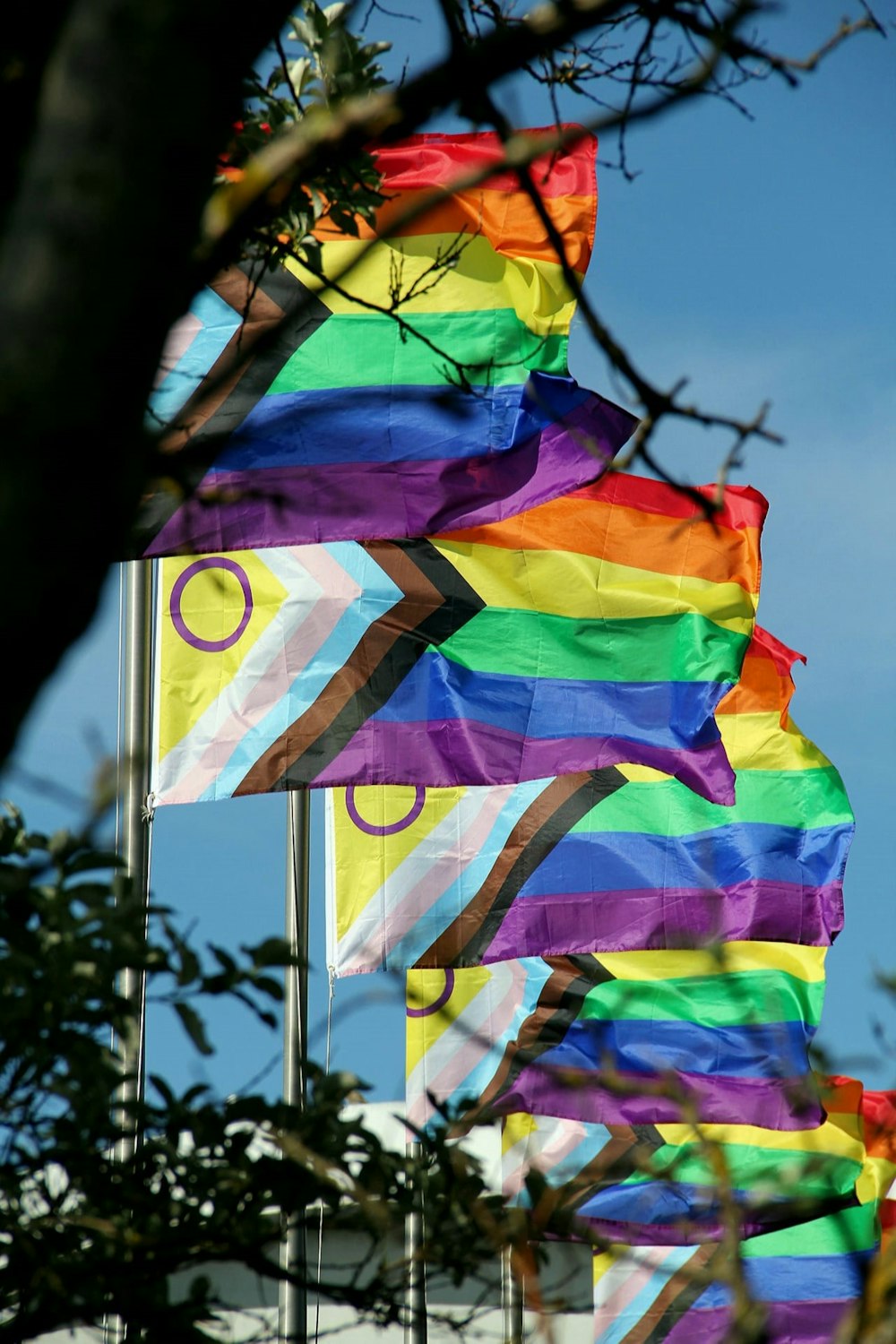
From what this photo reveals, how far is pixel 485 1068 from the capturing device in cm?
1321

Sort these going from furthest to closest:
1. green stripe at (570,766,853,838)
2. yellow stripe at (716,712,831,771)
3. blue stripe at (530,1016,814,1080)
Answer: yellow stripe at (716,712,831,771)
blue stripe at (530,1016,814,1080)
green stripe at (570,766,853,838)

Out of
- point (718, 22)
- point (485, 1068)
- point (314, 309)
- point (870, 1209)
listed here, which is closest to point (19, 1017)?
point (718, 22)

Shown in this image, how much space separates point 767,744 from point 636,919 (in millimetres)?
3856

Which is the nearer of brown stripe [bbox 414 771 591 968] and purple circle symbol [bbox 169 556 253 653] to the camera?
purple circle symbol [bbox 169 556 253 653]

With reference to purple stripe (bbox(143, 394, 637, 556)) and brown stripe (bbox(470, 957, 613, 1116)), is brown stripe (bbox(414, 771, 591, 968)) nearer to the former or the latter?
brown stripe (bbox(470, 957, 613, 1116))

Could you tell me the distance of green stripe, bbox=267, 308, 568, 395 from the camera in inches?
403

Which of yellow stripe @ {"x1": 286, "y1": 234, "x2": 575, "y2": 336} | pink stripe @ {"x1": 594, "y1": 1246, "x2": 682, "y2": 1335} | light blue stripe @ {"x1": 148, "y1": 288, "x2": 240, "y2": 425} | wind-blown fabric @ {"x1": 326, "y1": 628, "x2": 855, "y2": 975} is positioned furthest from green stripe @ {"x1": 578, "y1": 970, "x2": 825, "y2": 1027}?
light blue stripe @ {"x1": 148, "y1": 288, "x2": 240, "y2": 425}

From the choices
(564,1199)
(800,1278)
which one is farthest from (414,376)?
(800,1278)

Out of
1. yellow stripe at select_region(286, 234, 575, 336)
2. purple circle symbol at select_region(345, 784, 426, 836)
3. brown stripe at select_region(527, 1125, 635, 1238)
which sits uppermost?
yellow stripe at select_region(286, 234, 575, 336)

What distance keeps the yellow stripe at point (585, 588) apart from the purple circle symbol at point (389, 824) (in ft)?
5.50

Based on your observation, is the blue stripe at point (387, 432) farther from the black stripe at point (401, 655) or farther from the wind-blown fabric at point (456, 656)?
the black stripe at point (401, 655)

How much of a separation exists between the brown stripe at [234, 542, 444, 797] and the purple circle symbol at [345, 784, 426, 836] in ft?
6.39

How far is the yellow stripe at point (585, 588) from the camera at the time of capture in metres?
12.2

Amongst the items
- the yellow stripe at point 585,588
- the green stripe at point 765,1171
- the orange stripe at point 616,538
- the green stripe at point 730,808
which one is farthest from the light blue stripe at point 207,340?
the green stripe at point 730,808
